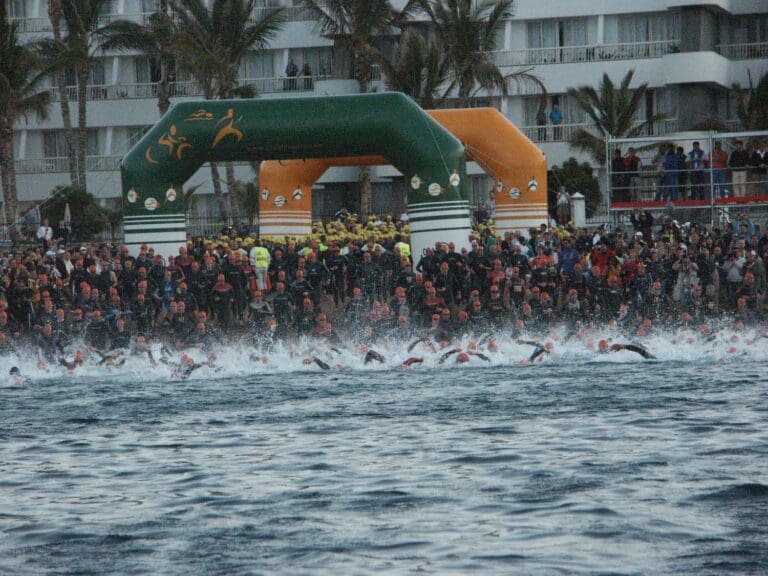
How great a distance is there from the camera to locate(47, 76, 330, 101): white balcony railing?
6081cm

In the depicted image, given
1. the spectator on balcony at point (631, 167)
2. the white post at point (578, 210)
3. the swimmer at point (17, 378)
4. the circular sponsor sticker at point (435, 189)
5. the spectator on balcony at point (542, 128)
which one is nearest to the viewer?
the swimmer at point (17, 378)

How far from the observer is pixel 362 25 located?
2024 inches

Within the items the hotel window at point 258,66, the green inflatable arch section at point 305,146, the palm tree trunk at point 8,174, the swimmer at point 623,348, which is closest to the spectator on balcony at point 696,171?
the green inflatable arch section at point 305,146

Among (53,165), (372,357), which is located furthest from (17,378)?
(53,165)

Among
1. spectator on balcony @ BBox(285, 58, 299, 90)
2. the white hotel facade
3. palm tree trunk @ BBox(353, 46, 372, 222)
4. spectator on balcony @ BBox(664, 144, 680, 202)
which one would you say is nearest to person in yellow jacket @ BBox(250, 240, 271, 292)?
spectator on balcony @ BBox(664, 144, 680, 202)

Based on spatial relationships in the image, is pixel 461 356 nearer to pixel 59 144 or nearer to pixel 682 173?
pixel 682 173

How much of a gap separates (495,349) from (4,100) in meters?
24.7

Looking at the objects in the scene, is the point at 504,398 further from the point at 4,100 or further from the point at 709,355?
the point at 4,100

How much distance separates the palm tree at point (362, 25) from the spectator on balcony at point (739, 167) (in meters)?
17.0

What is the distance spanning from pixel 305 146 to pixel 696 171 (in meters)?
9.87

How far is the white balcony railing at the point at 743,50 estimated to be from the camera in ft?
185

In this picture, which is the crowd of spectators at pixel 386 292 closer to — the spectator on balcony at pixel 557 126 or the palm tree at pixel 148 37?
the palm tree at pixel 148 37

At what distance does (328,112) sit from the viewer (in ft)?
107

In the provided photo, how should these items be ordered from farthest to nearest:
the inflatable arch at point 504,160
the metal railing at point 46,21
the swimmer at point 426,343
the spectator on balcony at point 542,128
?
the metal railing at point 46,21
the spectator on balcony at point 542,128
the inflatable arch at point 504,160
the swimmer at point 426,343
